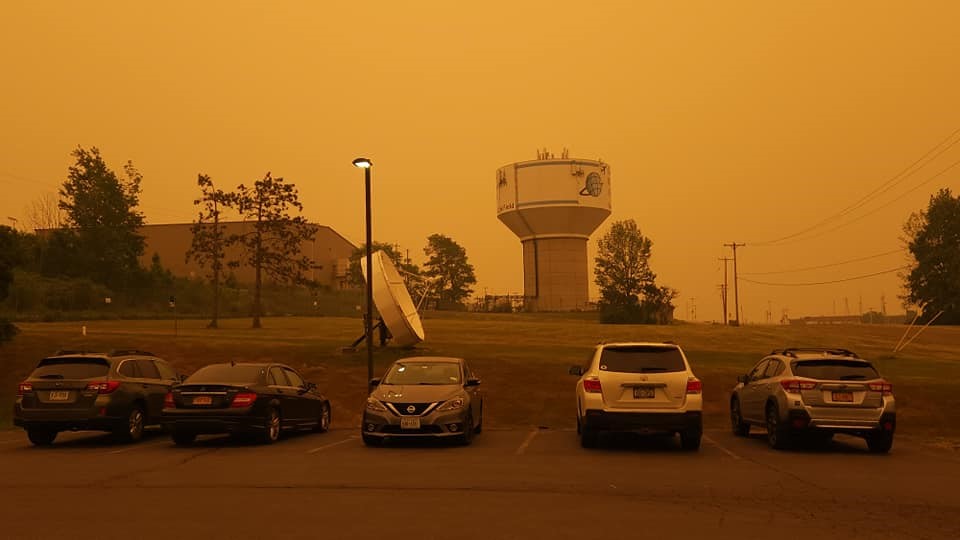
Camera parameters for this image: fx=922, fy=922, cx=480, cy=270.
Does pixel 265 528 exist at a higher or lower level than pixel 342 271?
lower

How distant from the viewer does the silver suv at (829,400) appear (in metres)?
15.2

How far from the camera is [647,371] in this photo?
1520 centimetres

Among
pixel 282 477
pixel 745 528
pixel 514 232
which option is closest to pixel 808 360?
pixel 745 528

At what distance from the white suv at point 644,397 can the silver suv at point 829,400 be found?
64.3 inches

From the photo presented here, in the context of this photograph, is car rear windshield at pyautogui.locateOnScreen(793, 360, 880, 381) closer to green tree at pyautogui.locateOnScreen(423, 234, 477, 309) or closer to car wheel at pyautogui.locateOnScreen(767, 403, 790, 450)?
car wheel at pyautogui.locateOnScreen(767, 403, 790, 450)

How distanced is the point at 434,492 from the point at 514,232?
318ft

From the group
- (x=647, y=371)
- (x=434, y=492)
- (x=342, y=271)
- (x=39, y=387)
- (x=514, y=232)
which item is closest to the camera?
(x=434, y=492)

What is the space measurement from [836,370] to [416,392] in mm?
7175

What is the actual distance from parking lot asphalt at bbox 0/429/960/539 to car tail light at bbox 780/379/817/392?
1.11 metres

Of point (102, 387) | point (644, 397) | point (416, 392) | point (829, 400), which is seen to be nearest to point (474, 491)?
point (644, 397)

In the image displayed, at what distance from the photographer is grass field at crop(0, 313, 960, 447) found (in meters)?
25.0

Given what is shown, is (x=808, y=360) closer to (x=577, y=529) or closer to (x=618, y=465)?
(x=618, y=465)

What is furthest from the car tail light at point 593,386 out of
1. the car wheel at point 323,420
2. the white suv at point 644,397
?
the car wheel at point 323,420

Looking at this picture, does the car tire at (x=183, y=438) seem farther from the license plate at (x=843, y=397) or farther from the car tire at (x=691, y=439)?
the license plate at (x=843, y=397)
